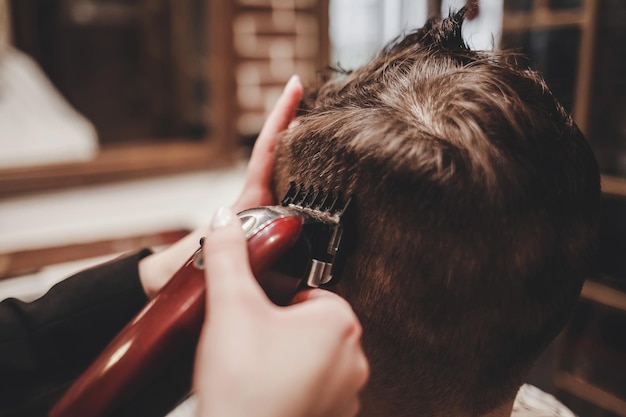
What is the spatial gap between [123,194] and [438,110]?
2.40 m

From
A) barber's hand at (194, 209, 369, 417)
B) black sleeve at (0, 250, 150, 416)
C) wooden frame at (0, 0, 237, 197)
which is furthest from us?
wooden frame at (0, 0, 237, 197)

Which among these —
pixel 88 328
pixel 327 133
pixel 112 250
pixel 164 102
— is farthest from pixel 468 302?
pixel 164 102

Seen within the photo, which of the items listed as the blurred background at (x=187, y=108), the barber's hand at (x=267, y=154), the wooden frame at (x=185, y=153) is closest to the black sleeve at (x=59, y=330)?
the barber's hand at (x=267, y=154)

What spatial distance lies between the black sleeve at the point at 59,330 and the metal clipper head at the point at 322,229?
21.1 inches

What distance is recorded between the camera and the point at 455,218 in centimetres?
70

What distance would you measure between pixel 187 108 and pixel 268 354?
339cm

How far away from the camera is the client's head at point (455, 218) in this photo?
702 millimetres

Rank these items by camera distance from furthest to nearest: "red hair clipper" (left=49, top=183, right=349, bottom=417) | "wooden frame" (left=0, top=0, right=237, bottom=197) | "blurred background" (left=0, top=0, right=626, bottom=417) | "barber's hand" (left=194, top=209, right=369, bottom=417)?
"wooden frame" (left=0, top=0, right=237, bottom=197) < "blurred background" (left=0, top=0, right=626, bottom=417) < "red hair clipper" (left=49, top=183, right=349, bottom=417) < "barber's hand" (left=194, top=209, right=369, bottom=417)

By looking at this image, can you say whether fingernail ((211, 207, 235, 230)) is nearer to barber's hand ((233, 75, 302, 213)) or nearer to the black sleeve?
barber's hand ((233, 75, 302, 213))

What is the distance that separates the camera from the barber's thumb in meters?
0.54

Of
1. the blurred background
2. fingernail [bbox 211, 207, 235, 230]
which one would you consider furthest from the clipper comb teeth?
the blurred background

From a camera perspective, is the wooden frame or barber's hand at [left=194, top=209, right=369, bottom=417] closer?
barber's hand at [left=194, top=209, right=369, bottom=417]

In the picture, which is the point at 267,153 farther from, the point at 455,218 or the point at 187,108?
the point at 187,108

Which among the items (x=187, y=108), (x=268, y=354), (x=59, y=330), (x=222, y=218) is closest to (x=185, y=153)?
(x=187, y=108)
